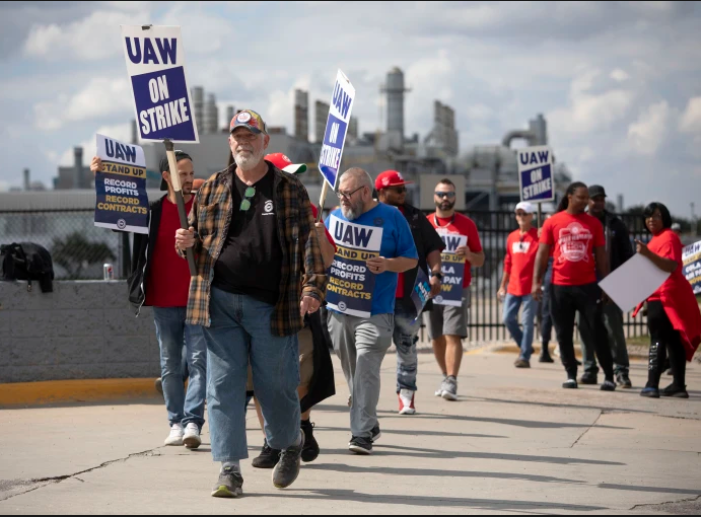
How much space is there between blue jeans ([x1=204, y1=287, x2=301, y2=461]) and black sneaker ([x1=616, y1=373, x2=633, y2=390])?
6.68 metres

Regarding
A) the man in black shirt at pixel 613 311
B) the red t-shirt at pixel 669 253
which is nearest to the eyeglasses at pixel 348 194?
the red t-shirt at pixel 669 253

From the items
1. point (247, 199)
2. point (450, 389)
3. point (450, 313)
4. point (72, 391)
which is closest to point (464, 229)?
point (450, 313)

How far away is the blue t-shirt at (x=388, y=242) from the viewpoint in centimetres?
782

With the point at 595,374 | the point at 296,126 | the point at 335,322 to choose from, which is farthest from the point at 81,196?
the point at 335,322

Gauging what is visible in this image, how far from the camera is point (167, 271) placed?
7.82 m

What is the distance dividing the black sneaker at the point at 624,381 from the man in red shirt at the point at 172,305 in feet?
18.6

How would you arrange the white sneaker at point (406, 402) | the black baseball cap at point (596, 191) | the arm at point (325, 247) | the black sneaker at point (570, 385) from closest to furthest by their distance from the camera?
the arm at point (325, 247), the white sneaker at point (406, 402), the black sneaker at point (570, 385), the black baseball cap at point (596, 191)

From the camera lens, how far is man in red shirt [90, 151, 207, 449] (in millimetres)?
7758

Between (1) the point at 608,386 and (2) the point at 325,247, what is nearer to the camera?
(2) the point at 325,247

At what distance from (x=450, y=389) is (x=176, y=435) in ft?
12.0

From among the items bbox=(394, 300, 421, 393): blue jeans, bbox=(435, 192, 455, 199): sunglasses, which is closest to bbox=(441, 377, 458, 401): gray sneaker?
bbox=(394, 300, 421, 393): blue jeans

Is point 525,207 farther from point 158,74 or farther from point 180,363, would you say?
point 158,74

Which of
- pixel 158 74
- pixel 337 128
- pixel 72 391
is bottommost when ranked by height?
pixel 72 391

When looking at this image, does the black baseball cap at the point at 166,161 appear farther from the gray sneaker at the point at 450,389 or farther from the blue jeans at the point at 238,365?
the gray sneaker at the point at 450,389
